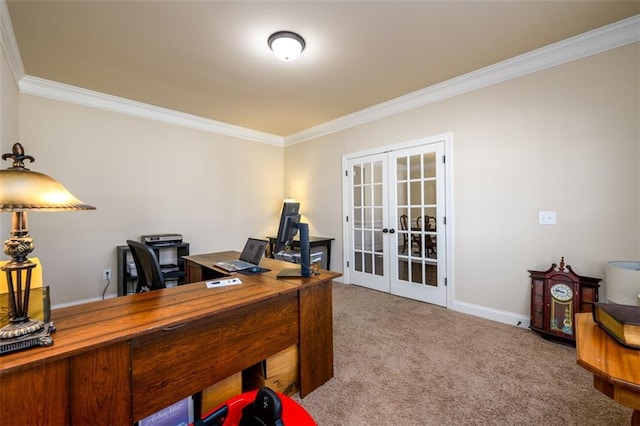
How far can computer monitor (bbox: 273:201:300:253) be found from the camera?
1897 millimetres

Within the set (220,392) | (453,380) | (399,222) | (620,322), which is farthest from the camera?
(399,222)

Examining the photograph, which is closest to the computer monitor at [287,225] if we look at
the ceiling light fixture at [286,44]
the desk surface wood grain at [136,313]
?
the desk surface wood grain at [136,313]

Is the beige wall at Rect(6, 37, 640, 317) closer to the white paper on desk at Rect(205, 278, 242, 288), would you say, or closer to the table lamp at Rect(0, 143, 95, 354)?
the table lamp at Rect(0, 143, 95, 354)

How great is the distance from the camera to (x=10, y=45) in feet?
7.44

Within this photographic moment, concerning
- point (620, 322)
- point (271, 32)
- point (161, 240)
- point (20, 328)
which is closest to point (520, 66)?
point (271, 32)

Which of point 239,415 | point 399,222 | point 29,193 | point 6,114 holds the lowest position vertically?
point 239,415

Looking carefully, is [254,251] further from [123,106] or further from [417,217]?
[123,106]

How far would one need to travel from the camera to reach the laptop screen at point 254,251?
222 centimetres

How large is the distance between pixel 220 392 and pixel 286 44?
2.50 metres

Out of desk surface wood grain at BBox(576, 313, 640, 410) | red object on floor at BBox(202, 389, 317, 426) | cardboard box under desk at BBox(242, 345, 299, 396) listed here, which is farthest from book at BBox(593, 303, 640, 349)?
cardboard box under desk at BBox(242, 345, 299, 396)

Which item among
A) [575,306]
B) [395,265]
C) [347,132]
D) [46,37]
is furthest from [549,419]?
[46,37]

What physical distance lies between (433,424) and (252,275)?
4.69 ft

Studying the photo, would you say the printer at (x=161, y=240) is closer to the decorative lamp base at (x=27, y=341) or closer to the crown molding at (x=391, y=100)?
the crown molding at (x=391, y=100)

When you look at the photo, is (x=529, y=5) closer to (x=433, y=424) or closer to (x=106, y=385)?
(x=433, y=424)
